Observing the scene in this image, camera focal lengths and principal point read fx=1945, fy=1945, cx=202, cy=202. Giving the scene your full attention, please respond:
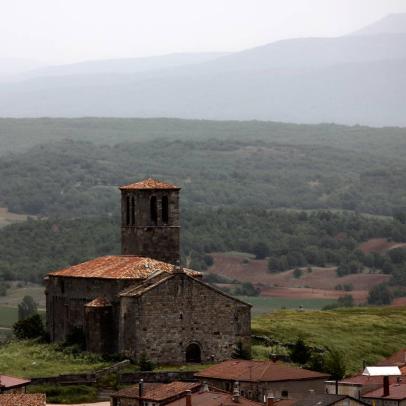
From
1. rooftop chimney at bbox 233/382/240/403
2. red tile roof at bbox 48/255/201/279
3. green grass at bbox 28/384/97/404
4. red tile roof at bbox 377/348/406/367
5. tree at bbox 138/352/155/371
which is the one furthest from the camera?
red tile roof at bbox 48/255/201/279

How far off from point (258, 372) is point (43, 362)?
460 inches

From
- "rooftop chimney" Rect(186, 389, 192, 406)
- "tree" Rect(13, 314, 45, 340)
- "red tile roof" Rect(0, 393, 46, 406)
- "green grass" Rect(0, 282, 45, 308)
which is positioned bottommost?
"green grass" Rect(0, 282, 45, 308)

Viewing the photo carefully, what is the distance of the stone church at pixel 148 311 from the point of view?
75.5m

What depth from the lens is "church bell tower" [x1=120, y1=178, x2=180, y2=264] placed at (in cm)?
8212

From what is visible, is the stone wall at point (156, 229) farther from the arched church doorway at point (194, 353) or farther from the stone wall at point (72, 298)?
the arched church doorway at point (194, 353)

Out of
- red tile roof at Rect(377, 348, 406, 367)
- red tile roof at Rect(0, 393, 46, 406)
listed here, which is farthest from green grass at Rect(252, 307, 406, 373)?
red tile roof at Rect(0, 393, 46, 406)

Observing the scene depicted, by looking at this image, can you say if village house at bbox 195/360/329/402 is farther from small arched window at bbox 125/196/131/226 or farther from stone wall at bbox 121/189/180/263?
small arched window at bbox 125/196/131/226

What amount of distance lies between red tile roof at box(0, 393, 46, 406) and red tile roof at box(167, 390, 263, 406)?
Answer: 424 centimetres

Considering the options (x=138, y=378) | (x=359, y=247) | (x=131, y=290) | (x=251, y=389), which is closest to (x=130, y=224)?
(x=131, y=290)

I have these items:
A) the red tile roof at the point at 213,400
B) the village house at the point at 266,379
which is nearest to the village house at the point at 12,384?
the village house at the point at 266,379

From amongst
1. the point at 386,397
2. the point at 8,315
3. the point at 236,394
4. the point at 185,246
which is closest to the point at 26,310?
the point at 8,315

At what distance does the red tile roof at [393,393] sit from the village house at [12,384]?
12701 millimetres

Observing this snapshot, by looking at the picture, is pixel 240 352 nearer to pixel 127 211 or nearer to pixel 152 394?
pixel 127 211

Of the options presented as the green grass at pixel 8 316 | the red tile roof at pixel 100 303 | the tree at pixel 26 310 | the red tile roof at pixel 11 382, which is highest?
the red tile roof at pixel 100 303
